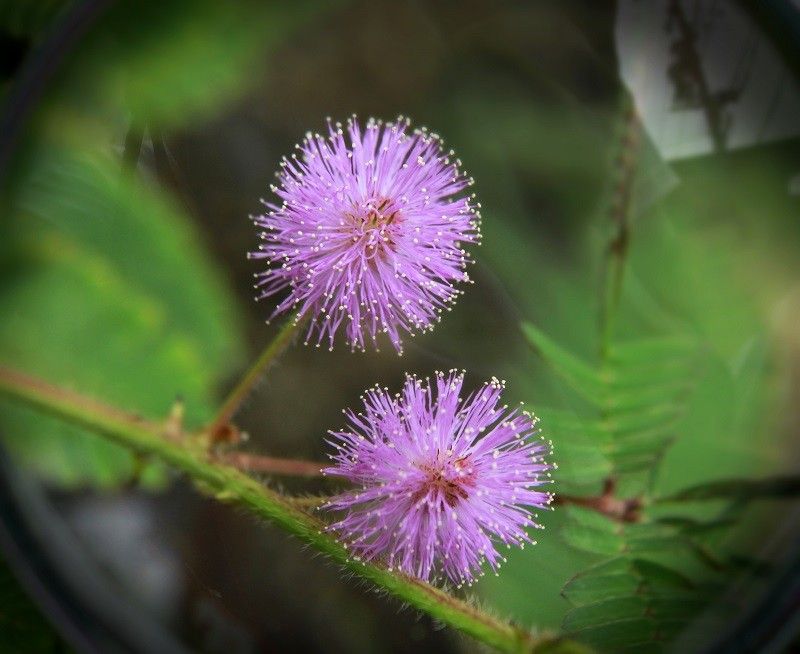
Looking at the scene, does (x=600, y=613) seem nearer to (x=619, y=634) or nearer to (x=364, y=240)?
(x=619, y=634)

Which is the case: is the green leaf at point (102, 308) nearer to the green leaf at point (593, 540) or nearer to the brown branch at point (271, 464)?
the brown branch at point (271, 464)

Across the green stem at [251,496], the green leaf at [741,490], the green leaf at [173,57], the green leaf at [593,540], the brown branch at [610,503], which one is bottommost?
the green stem at [251,496]

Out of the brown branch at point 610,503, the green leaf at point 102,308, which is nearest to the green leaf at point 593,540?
the brown branch at point 610,503

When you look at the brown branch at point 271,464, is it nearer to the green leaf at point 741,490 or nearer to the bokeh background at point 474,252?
the bokeh background at point 474,252

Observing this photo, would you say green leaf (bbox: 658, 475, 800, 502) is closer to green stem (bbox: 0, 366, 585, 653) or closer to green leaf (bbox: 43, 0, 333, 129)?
green stem (bbox: 0, 366, 585, 653)

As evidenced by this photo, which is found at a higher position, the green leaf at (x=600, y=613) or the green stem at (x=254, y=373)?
the green stem at (x=254, y=373)

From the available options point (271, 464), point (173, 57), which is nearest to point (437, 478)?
point (271, 464)

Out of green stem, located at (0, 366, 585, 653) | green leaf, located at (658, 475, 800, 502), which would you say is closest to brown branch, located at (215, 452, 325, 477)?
green stem, located at (0, 366, 585, 653)

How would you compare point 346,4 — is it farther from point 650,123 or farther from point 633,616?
point 633,616
